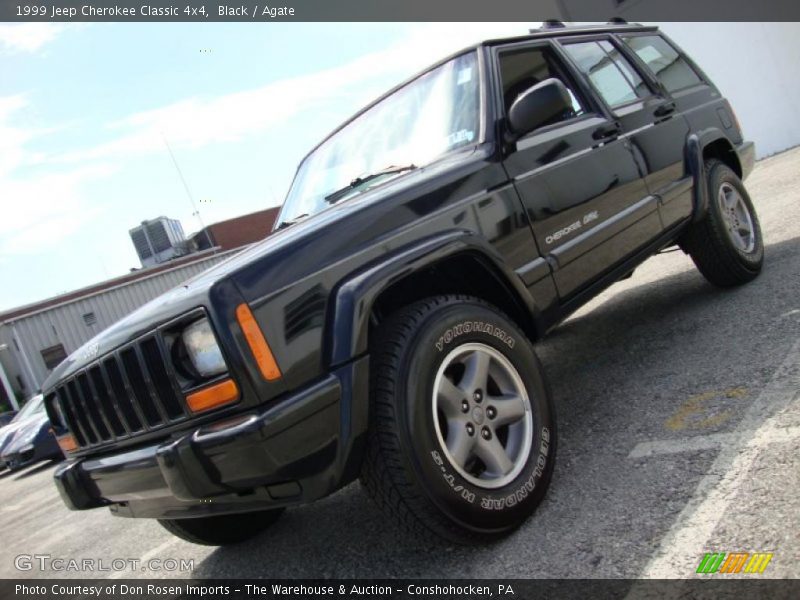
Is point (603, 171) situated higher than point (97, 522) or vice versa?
point (603, 171)

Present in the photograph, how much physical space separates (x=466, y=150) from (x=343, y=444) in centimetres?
145

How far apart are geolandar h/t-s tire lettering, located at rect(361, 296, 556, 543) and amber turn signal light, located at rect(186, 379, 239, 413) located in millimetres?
449

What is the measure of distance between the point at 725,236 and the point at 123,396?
3.68 meters

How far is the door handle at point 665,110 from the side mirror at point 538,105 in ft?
5.04

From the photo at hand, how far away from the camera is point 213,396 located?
2057 mm

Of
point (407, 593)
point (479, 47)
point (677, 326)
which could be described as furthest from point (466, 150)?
point (677, 326)

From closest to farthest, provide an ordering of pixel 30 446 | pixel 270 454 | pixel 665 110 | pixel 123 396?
pixel 270 454
pixel 123 396
pixel 665 110
pixel 30 446

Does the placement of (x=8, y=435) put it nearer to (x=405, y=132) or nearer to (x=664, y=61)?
(x=405, y=132)

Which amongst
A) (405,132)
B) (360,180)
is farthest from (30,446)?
(405,132)

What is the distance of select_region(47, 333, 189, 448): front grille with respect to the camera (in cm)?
218

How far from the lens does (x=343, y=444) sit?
206 centimetres

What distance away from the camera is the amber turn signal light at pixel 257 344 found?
6.60 feet

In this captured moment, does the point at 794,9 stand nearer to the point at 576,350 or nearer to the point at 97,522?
the point at 576,350

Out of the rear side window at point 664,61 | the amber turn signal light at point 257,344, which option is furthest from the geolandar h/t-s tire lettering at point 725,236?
the amber turn signal light at point 257,344
